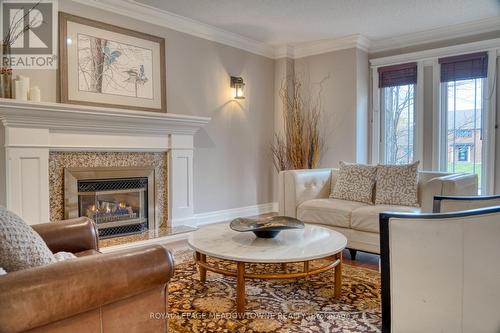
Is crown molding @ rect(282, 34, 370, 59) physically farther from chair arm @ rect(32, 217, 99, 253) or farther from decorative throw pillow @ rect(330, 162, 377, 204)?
chair arm @ rect(32, 217, 99, 253)

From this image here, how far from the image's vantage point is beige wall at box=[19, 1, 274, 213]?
428 cm

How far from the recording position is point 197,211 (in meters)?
4.56

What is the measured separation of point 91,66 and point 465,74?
4.28m

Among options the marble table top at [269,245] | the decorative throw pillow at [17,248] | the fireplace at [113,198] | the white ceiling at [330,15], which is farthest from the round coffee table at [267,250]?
the white ceiling at [330,15]

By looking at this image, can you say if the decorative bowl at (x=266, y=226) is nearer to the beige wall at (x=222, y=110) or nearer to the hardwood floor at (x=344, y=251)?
the hardwood floor at (x=344, y=251)

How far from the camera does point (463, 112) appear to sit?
453 cm

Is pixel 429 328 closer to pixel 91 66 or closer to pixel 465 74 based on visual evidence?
pixel 91 66

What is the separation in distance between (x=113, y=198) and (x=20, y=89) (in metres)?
1.34

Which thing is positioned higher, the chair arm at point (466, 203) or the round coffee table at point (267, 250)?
the chair arm at point (466, 203)

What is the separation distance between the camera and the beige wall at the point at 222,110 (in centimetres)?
428

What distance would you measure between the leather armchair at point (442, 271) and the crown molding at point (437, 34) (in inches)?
160

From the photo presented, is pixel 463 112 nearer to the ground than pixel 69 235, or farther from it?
farther from it

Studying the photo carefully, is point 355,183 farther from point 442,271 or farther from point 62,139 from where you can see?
point 62,139

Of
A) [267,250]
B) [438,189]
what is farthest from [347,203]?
[267,250]
